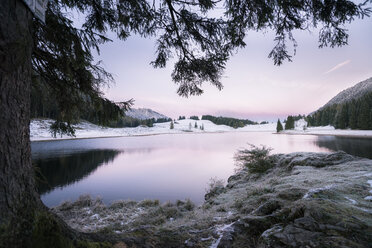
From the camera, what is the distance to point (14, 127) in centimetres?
128

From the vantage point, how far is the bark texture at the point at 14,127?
3.84ft

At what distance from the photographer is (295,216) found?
6.36 feet

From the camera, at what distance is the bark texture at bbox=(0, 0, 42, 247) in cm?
117

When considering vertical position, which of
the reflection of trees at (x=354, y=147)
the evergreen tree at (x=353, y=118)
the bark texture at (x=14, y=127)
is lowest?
the reflection of trees at (x=354, y=147)

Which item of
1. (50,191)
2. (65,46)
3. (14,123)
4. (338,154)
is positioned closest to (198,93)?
(65,46)

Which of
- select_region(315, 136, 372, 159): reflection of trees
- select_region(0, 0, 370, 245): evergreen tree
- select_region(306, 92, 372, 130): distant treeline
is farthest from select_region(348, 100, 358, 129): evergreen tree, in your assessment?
select_region(0, 0, 370, 245): evergreen tree

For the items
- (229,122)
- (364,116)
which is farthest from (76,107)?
(229,122)

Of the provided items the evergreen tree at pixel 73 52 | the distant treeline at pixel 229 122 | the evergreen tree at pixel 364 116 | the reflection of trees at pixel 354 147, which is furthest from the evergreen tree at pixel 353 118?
the distant treeline at pixel 229 122

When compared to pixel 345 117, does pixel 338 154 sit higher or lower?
lower

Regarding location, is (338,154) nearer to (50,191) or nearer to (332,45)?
(332,45)

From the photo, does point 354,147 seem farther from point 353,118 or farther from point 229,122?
point 229,122

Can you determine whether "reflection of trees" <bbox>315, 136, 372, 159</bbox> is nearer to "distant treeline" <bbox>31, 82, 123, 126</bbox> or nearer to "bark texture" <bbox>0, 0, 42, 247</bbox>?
"distant treeline" <bbox>31, 82, 123, 126</bbox>

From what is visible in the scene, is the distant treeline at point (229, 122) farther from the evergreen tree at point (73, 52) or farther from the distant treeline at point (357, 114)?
the evergreen tree at point (73, 52)

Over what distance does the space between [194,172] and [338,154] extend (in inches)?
383
